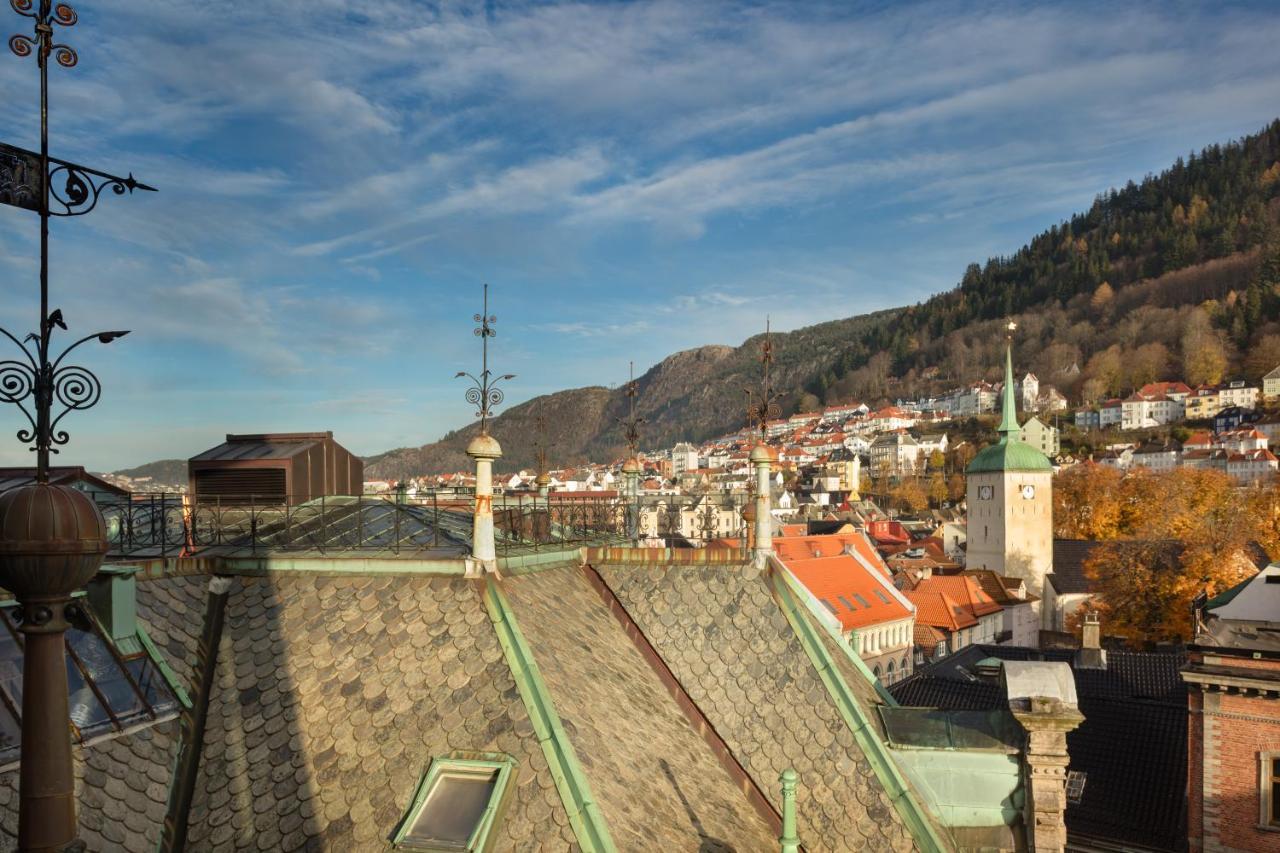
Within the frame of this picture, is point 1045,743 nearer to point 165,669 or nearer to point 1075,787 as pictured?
point 165,669

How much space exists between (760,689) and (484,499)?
13.3ft

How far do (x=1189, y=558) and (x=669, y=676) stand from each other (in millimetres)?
54125

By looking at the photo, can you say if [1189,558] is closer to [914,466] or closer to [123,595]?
[123,595]

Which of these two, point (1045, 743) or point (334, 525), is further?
point (334, 525)

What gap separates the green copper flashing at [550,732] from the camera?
257 inches

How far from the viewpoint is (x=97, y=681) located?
283 inches

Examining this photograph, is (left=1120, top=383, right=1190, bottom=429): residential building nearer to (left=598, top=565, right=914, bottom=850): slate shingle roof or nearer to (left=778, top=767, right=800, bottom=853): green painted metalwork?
(left=598, top=565, right=914, bottom=850): slate shingle roof

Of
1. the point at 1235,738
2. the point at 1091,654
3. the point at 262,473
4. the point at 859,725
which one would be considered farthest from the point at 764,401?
the point at 1091,654

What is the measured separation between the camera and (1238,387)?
167500 millimetres

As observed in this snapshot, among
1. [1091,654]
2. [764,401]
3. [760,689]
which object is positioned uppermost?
[764,401]

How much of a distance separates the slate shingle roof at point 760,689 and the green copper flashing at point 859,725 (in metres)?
0.08

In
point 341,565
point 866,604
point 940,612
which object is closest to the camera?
point 341,565

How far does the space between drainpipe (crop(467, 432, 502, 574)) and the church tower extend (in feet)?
249

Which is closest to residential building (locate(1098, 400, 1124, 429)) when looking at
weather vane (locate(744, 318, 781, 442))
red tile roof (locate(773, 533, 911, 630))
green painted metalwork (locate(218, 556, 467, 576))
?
red tile roof (locate(773, 533, 911, 630))
